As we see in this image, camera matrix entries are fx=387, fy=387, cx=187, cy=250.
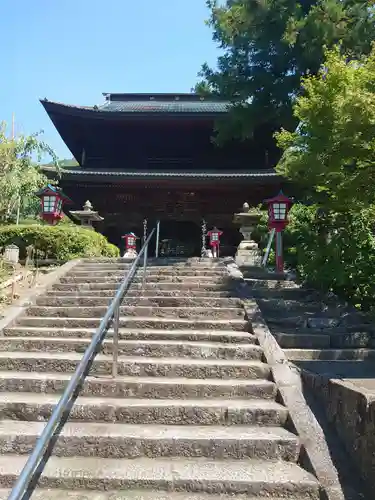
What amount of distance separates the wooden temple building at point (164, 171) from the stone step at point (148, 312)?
9.18 metres

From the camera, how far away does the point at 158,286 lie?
258 inches

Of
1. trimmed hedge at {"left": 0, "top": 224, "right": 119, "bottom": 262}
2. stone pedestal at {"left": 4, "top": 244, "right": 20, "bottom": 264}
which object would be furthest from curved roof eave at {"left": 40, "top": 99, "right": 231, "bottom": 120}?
stone pedestal at {"left": 4, "top": 244, "right": 20, "bottom": 264}

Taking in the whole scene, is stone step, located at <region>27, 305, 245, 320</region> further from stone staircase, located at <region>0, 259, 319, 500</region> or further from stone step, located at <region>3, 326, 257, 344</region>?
stone step, located at <region>3, 326, 257, 344</region>

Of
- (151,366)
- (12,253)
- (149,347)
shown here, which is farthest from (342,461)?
(12,253)

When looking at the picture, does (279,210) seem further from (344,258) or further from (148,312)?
(148,312)

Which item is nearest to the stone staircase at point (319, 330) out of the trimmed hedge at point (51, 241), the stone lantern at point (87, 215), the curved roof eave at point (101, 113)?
the trimmed hedge at point (51, 241)

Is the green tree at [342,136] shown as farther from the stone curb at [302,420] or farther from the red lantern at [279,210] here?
the stone curb at [302,420]

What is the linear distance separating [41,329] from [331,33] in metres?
12.0

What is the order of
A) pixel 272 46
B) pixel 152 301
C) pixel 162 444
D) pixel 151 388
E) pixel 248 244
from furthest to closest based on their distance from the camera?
pixel 272 46 < pixel 248 244 < pixel 152 301 < pixel 151 388 < pixel 162 444

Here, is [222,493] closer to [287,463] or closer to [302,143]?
[287,463]

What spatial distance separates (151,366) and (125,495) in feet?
4.80

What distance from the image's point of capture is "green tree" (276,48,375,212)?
4949 mm

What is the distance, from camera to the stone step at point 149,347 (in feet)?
14.3

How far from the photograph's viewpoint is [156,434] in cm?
320
